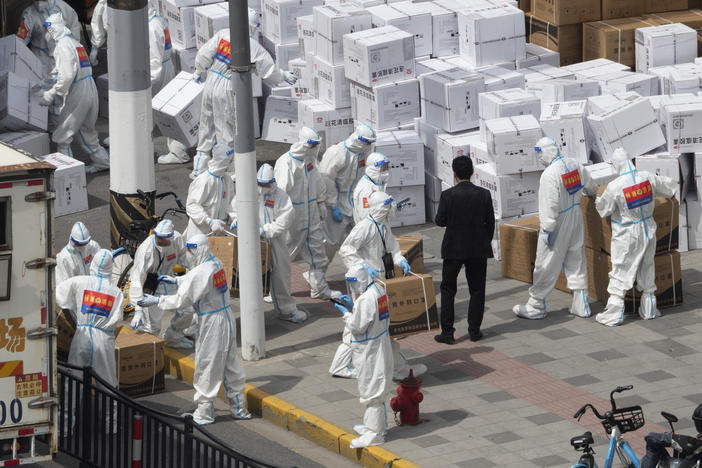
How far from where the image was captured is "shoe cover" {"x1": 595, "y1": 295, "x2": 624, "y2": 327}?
46.8 feet

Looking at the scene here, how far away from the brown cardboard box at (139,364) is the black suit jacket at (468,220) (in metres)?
2.93

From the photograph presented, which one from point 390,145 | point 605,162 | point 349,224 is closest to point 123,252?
point 349,224

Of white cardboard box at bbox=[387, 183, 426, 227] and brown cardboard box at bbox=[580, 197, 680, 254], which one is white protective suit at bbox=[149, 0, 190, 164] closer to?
white cardboard box at bbox=[387, 183, 426, 227]

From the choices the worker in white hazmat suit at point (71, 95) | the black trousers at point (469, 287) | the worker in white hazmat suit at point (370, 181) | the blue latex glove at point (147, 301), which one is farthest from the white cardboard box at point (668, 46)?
the blue latex glove at point (147, 301)

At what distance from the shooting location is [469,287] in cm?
1386

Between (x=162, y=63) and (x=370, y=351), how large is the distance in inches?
384

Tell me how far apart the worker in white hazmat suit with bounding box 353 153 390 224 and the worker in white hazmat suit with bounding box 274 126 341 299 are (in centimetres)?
73

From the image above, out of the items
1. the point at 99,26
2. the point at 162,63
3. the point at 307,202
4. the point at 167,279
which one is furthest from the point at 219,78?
the point at 167,279

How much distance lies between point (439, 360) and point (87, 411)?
147 inches

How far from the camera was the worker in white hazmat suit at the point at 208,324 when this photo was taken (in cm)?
1215

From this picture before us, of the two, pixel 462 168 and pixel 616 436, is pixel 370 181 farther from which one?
pixel 616 436

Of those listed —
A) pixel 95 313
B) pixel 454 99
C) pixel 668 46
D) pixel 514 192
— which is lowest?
pixel 95 313

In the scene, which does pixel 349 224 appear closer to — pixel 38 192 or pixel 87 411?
pixel 87 411

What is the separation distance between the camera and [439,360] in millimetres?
13617
